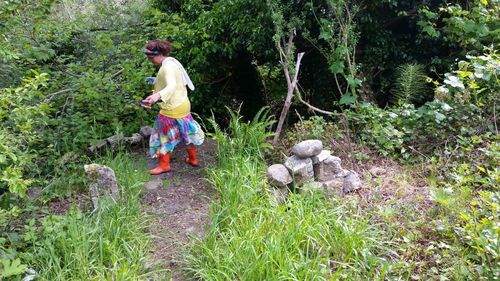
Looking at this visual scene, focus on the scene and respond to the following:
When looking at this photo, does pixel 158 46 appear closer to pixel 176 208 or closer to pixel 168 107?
pixel 168 107

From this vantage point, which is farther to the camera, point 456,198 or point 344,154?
point 344,154

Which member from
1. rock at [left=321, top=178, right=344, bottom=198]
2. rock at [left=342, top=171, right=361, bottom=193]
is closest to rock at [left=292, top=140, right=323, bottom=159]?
rock at [left=321, top=178, right=344, bottom=198]

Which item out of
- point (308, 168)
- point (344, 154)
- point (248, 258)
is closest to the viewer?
point (248, 258)

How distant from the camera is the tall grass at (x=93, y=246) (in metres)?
2.64

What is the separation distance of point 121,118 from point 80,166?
1349 mm

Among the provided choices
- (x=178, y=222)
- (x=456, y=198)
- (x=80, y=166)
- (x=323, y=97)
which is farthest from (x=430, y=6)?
(x=80, y=166)

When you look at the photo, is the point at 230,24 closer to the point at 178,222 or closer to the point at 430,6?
the point at 430,6

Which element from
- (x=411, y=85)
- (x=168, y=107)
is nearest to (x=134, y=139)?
(x=168, y=107)

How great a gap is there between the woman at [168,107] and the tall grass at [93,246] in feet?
3.37

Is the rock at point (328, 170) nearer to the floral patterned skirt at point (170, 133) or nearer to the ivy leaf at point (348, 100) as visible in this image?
the ivy leaf at point (348, 100)

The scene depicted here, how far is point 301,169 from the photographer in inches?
136

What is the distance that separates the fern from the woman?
91.4 inches

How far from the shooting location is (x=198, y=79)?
246 inches

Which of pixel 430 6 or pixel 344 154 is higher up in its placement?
pixel 430 6
